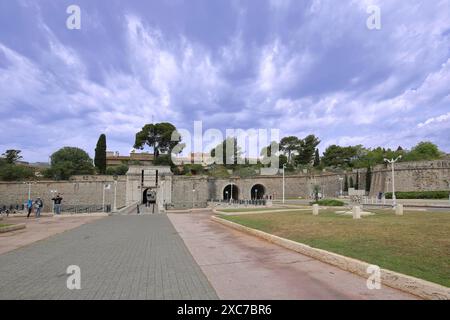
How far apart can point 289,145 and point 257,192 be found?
34.0 meters

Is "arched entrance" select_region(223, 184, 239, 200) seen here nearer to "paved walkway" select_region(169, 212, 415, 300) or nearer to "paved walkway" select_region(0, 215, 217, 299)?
"paved walkway" select_region(0, 215, 217, 299)

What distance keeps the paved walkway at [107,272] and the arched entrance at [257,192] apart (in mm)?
51428

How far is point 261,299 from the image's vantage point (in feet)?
16.2

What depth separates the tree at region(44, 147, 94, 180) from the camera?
208 feet

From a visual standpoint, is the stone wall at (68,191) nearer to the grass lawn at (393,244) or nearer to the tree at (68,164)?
the tree at (68,164)

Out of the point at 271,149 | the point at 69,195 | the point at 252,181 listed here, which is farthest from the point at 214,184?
the point at 271,149

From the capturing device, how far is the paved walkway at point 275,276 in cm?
518

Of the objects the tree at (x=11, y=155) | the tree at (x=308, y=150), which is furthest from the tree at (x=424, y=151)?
the tree at (x=11, y=155)

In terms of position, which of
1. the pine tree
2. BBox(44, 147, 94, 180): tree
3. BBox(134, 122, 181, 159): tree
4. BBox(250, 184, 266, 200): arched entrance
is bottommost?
BBox(250, 184, 266, 200): arched entrance

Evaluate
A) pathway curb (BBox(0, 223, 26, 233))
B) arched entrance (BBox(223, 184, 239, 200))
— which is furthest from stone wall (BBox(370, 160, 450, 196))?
pathway curb (BBox(0, 223, 26, 233))

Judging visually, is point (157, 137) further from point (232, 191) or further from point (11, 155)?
point (11, 155)

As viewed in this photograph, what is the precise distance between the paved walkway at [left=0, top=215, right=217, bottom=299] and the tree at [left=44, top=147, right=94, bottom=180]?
58.2 m
